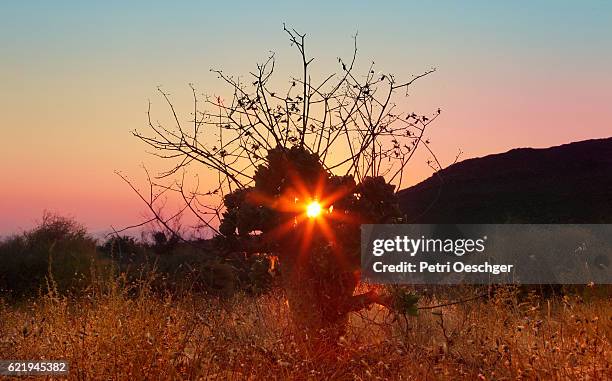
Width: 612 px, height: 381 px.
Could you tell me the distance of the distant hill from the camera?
39.2m

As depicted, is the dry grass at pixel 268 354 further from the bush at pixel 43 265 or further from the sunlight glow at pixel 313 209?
the bush at pixel 43 265

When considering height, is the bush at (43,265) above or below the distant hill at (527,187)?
below

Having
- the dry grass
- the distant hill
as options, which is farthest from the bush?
the distant hill

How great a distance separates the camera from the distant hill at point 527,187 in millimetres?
39156

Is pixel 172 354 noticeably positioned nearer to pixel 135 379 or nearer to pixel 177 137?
pixel 135 379

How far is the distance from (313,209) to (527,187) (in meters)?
37.0

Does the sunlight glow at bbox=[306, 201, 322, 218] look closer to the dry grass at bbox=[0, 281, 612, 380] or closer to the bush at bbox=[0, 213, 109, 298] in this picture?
the dry grass at bbox=[0, 281, 612, 380]

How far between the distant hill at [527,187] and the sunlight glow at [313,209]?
89.4 ft

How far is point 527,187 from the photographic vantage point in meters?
43.4

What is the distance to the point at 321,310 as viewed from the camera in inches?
336

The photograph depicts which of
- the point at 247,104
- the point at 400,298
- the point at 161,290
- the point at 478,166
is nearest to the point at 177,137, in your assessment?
the point at 247,104

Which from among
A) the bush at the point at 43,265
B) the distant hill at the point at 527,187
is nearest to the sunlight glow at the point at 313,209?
the bush at the point at 43,265

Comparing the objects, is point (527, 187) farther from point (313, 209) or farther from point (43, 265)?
point (313, 209)

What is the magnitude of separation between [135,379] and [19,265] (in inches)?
484
